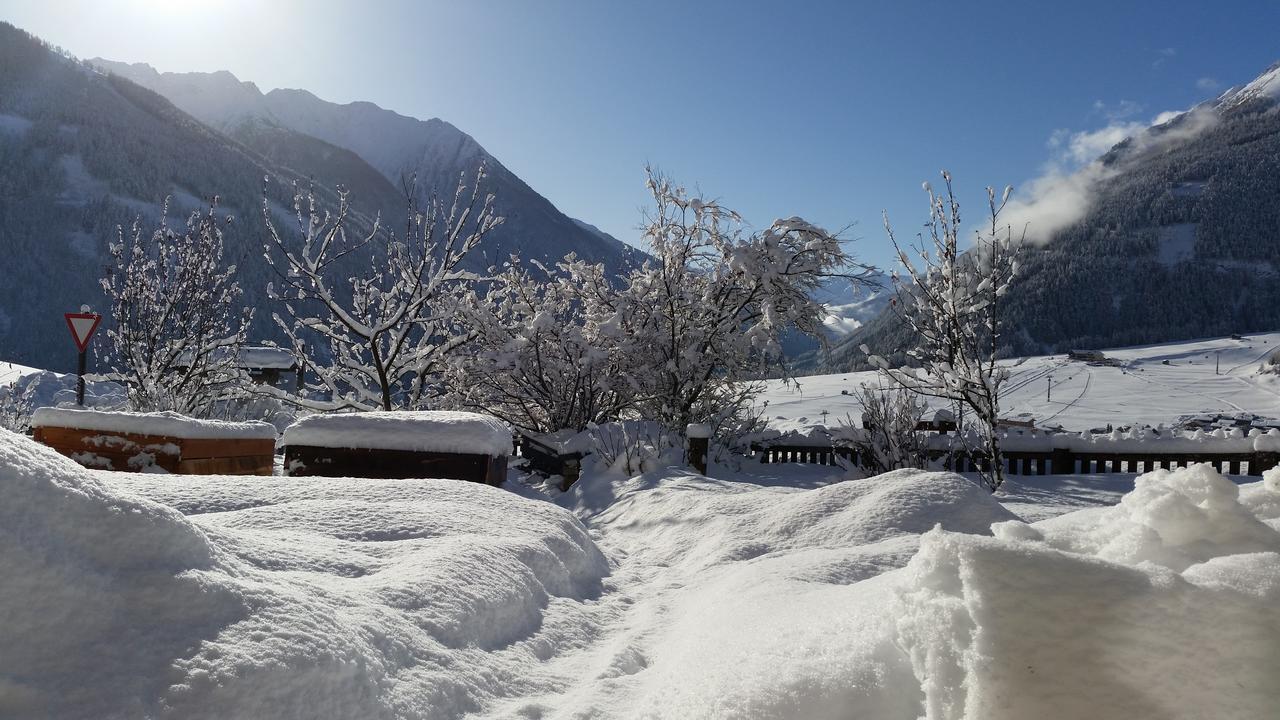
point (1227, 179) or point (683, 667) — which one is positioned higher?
point (1227, 179)

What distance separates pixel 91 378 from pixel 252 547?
13.6 metres

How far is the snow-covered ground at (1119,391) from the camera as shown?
4628 centimetres

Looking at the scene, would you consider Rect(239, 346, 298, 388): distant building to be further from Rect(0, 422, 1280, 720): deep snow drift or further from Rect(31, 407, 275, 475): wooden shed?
Rect(0, 422, 1280, 720): deep snow drift

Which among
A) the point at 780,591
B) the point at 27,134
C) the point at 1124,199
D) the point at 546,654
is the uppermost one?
the point at 1124,199

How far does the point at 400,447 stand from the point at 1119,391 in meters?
70.9

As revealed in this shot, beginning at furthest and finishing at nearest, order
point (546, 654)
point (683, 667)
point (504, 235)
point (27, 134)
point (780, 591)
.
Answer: point (504, 235) < point (27, 134) < point (780, 591) < point (546, 654) < point (683, 667)

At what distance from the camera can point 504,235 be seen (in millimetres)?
161000

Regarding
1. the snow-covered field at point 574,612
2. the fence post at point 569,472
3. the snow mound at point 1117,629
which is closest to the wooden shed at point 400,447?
the fence post at point 569,472

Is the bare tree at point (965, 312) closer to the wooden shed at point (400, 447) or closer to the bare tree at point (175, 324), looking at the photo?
the wooden shed at point (400, 447)

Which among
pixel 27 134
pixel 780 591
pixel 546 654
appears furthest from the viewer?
pixel 27 134

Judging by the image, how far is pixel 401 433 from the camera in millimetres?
7164

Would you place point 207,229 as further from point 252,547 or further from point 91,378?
point 252,547

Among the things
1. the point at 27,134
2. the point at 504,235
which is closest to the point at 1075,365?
the point at 504,235

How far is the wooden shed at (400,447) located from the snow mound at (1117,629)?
632 centimetres
